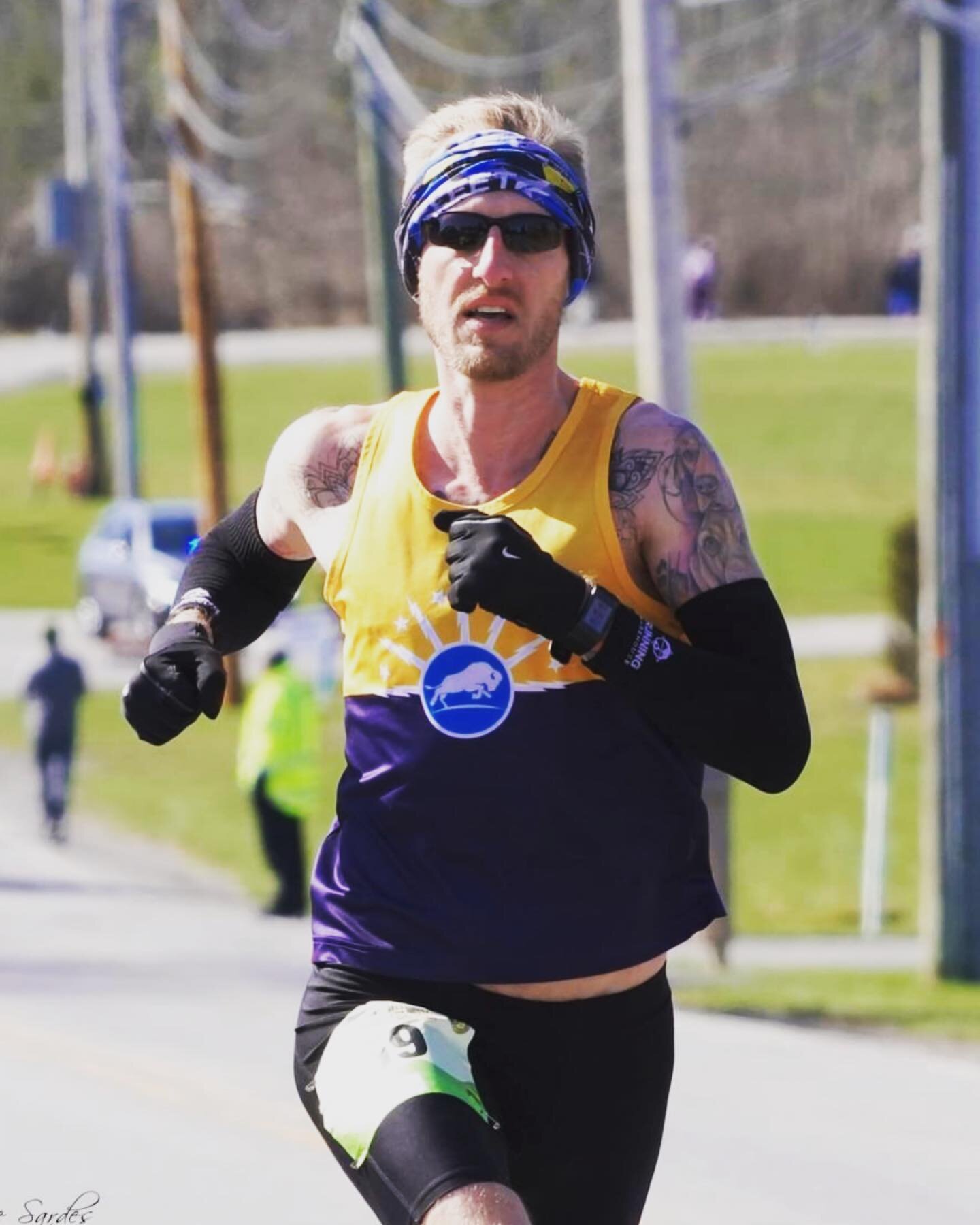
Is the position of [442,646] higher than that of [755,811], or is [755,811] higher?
[442,646]

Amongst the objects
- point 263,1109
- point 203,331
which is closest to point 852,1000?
point 263,1109

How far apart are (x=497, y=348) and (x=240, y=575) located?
66 centimetres

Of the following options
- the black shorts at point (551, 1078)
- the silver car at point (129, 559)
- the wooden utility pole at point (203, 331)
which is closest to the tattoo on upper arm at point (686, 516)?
the black shorts at point (551, 1078)

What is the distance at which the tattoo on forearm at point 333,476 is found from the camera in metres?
4.09

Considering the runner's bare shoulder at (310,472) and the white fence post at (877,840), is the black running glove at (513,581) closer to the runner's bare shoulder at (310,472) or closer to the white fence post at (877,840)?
the runner's bare shoulder at (310,472)

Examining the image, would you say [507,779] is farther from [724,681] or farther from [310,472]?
[310,472]

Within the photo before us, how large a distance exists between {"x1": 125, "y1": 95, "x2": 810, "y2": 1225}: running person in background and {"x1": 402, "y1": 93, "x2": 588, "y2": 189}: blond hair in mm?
22

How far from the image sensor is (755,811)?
2184 cm

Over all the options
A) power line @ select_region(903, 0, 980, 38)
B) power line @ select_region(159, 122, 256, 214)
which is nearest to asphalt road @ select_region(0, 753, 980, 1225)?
power line @ select_region(903, 0, 980, 38)

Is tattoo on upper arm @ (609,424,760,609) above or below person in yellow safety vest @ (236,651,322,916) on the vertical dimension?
above

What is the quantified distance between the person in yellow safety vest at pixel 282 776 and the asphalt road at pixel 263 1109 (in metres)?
2.70

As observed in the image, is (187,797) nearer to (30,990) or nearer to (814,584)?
(30,990)

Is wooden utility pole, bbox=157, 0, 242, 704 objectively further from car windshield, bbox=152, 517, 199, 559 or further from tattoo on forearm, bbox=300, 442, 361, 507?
tattoo on forearm, bbox=300, 442, 361, 507

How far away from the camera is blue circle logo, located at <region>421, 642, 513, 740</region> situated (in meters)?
3.80
